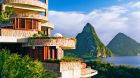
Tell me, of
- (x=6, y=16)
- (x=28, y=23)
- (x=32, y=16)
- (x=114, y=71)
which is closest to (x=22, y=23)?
(x=28, y=23)

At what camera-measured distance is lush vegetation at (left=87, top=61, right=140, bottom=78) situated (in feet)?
411

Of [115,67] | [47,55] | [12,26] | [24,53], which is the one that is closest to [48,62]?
[47,55]

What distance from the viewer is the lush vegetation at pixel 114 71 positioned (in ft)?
411

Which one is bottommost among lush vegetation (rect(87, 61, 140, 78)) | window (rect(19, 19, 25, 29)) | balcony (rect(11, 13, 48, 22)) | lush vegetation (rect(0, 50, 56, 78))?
lush vegetation (rect(87, 61, 140, 78))

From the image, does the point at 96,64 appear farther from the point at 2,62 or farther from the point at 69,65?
the point at 2,62

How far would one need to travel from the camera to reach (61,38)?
39312 mm

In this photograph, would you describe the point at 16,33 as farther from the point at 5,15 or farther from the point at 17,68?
the point at 17,68

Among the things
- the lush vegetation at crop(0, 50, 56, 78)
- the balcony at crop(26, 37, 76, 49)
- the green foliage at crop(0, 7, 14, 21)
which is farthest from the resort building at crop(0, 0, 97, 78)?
the lush vegetation at crop(0, 50, 56, 78)

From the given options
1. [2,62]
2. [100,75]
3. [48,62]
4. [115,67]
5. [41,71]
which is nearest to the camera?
[2,62]

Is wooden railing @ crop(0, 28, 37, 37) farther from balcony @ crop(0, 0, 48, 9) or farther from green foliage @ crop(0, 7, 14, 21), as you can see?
balcony @ crop(0, 0, 48, 9)

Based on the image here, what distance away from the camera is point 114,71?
420 feet

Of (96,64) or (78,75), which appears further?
(96,64)

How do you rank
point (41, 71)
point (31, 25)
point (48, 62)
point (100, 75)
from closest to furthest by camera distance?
1. point (41, 71)
2. point (48, 62)
3. point (31, 25)
4. point (100, 75)

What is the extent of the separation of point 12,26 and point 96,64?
3816 inches
